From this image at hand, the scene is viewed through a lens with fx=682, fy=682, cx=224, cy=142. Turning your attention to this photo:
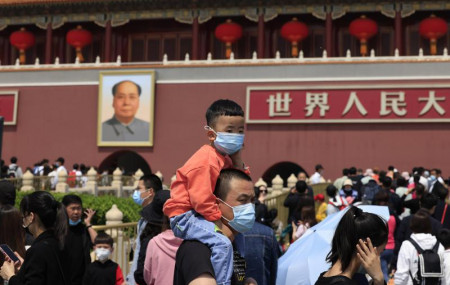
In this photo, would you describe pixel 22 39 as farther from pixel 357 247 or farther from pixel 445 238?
pixel 357 247

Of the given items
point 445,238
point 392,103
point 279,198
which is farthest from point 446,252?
point 392,103

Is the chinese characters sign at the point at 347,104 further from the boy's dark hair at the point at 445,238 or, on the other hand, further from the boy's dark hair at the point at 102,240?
the boy's dark hair at the point at 102,240

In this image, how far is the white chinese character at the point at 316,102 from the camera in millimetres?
20047

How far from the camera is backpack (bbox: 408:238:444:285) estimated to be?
5.70 meters

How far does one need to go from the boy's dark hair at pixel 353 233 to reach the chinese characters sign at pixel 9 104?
21.0 meters

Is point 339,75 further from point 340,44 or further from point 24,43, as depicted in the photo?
point 24,43

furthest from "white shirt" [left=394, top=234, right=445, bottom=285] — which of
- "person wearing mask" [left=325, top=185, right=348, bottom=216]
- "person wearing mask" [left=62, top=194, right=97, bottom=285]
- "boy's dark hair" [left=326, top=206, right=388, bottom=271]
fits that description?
"person wearing mask" [left=325, top=185, right=348, bottom=216]

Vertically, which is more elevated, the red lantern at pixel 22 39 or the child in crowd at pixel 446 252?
the red lantern at pixel 22 39

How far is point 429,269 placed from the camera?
5.71 m

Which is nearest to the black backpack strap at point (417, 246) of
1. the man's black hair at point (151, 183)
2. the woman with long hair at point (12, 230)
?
the man's black hair at point (151, 183)

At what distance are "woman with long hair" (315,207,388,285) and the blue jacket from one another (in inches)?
53.4

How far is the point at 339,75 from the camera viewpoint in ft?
66.0

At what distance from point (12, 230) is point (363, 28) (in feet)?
62.2

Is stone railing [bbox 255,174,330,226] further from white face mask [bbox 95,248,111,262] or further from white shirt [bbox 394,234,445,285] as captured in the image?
white face mask [bbox 95,248,111,262]
